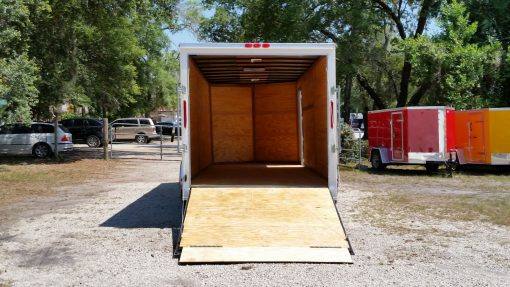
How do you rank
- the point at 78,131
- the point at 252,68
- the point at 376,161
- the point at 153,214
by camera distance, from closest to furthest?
the point at 153,214 → the point at 252,68 → the point at 376,161 → the point at 78,131

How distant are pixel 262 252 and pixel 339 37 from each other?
63.4 feet

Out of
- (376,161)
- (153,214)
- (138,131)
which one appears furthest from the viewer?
(138,131)

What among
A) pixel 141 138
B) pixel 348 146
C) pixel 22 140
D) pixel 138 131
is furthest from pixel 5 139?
pixel 348 146

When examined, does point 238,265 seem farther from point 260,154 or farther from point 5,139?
point 5,139

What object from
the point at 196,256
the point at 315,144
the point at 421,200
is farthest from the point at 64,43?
the point at 196,256

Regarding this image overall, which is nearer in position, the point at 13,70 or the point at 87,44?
the point at 13,70

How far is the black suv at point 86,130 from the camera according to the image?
31906 millimetres

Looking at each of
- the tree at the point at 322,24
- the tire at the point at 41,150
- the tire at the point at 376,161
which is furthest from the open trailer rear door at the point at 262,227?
the tire at the point at 41,150

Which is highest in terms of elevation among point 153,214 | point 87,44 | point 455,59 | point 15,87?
point 87,44

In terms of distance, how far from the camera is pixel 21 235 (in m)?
8.43

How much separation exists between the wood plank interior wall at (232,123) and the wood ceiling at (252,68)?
0.59m

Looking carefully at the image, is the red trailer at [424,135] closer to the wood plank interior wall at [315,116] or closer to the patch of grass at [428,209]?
the patch of grass at [428,209]

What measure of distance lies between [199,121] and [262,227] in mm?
4859

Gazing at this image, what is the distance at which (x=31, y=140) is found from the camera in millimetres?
23078
